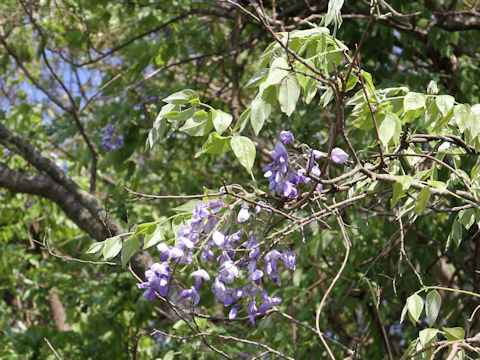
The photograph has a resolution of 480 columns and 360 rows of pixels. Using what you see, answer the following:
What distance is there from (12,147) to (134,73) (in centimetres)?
75

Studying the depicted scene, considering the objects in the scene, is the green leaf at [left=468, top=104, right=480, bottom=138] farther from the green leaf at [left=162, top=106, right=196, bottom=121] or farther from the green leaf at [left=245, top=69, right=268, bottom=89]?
the green leaf at [left=162, top=106, right=196, bottom=121]

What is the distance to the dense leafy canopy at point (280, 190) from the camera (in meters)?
1.18

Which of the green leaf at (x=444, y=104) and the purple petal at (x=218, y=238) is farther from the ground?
the green leaf at (x=444, y=104)

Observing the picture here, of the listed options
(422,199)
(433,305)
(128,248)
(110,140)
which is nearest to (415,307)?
(433,305)

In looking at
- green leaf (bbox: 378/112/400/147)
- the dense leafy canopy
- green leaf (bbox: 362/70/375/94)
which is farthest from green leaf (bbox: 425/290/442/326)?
green leaf (bbox: 362/70/375/94)

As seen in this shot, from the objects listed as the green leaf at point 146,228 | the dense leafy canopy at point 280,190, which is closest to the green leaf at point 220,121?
the dense leafy canopy at point 280,190

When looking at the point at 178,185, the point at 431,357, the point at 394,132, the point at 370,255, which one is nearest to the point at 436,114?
the point at 394,132

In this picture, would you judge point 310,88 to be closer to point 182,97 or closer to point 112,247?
point 182,97

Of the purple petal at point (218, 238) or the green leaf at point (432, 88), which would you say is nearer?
the purple petal at point (218, 238)

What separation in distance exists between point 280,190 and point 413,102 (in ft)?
1.15

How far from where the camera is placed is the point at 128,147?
10.2 feet

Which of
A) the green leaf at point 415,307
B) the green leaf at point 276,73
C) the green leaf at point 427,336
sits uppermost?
the green leaf at point 276,73

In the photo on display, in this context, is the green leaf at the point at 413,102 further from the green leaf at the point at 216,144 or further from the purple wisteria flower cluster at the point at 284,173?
the green leaf at the point at 216,144

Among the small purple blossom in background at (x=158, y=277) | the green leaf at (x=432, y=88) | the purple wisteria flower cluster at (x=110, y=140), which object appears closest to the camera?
the small purple blossom in background at (x=158, y=277)
